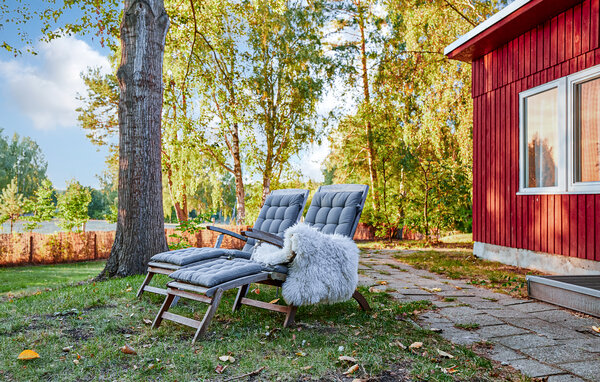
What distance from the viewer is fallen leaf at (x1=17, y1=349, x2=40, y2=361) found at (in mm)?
2305

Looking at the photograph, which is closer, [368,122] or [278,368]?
[278,368]

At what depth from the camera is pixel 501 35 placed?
6016 mm

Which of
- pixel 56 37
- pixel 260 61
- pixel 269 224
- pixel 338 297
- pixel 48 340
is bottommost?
pixel 48 340

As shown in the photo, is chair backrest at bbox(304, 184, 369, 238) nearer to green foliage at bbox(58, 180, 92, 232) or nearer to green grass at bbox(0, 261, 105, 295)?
green grass at bbox(0, 261, 105, 295)

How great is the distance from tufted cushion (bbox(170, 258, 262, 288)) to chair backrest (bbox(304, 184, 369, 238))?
2.83ft

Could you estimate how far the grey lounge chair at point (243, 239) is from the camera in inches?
135

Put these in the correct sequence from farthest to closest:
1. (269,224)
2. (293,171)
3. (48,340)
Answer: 1. (293,171)
2. (269,224)
3. (48,340)

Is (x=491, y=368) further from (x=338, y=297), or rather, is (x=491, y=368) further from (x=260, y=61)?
(x=260, y=61)

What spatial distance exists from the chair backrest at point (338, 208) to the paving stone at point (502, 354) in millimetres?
1295

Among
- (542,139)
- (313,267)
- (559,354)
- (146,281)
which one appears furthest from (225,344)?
(542,139)

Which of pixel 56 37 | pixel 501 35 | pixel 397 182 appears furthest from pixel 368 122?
pixel 56 37

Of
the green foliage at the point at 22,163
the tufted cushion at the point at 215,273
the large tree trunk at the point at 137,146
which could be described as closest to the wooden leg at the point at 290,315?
the tufted cushion at the point at 215,273

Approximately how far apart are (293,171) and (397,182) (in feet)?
11.3

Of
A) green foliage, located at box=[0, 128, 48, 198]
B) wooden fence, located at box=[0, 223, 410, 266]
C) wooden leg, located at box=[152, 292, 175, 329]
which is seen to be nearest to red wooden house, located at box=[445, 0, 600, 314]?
wooden leg, located at box=[152, 292, 175, 329]
